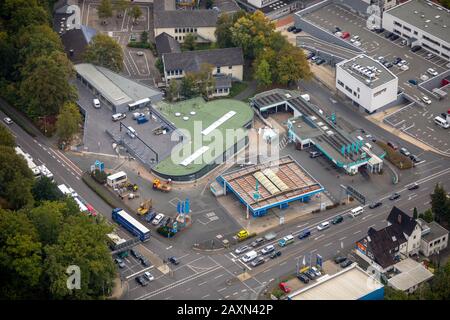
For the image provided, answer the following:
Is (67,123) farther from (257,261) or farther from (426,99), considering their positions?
(426,99)

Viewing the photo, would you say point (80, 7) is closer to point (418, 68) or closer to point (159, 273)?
point (418, 68)

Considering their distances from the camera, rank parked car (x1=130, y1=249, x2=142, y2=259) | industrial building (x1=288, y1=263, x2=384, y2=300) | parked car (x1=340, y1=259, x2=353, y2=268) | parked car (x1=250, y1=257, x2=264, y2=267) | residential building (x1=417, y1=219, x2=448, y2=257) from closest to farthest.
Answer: industrial building (x1=288, y1=263, x2=384, y2=300)
parked car (x1=340, y1=259, x2=353, y2=268)
parked car (x1=250, y1=257, x2=264, y2=267)
parked car (x1=130, y1=249, x2=142, y2=259)
residential building (x1=417, y1=219, x2=448, y2=257)

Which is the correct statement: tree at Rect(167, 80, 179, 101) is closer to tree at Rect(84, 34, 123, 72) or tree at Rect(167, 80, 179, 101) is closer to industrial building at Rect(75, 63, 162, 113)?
industrial building at Rect(75, 63, 162, 113)

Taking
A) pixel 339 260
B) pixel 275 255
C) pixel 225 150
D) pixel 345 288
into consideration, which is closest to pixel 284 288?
pixel 275 255

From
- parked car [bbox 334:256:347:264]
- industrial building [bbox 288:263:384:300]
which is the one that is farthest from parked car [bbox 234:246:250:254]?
industrial building [bbox 288:263:384:300]

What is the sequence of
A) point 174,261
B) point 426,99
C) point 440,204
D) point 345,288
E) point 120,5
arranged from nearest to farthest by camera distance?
point 345,288, point 174,261, point 440,204, point 426,99, point 120,5

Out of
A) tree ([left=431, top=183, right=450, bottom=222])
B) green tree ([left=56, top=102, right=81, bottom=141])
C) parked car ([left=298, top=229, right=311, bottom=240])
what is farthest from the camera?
green tree ([left=56, top=102, right=81, bottom=141])

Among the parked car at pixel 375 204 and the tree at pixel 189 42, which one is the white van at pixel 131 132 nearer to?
the tree at pixel 189 42

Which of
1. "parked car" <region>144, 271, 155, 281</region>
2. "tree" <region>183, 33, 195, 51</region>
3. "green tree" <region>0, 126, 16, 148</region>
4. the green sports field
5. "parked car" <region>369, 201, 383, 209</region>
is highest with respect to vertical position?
"green tree" <region>0, 126, 16, 148</region>
